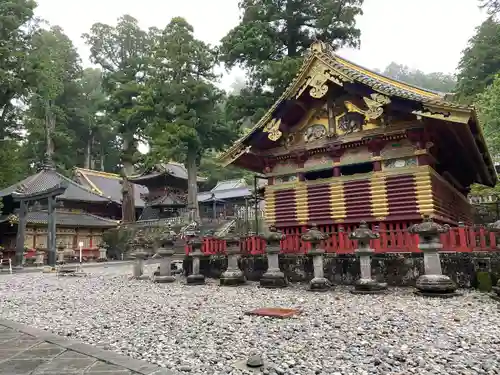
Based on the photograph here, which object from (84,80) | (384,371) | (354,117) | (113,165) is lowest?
(384,371)

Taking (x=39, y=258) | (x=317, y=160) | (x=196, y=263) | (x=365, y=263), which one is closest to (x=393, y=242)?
(x=365, y=263)

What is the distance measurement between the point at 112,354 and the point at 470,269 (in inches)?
325

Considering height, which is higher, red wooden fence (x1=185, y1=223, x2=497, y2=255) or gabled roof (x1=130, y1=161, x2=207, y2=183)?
gabled roof (x1=130, y1=161, x2=207, y2=183)

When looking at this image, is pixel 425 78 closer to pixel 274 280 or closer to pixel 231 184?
pixel 231 184

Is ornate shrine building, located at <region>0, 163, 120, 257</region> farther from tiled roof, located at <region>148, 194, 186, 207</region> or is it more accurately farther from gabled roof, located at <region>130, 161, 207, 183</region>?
tiled roof, located at <region>148, 194, 186, 207</region>

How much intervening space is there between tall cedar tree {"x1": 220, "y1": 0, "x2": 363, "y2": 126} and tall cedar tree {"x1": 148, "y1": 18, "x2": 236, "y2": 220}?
5185mm

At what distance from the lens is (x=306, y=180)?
13.3 m

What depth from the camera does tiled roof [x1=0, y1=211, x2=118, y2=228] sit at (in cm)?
3040


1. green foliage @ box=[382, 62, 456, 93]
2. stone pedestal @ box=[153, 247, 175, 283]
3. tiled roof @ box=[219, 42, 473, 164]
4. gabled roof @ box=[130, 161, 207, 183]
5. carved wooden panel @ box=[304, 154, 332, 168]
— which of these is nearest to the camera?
tiled roof @ box=[219, 42, 473, 164]

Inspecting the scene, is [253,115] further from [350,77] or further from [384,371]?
[384,371]

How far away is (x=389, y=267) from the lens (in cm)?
969

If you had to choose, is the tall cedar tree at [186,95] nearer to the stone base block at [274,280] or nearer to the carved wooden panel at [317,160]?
the carved wooden panel at [317,160]

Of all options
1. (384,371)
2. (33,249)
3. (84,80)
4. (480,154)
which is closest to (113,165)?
(84,80)

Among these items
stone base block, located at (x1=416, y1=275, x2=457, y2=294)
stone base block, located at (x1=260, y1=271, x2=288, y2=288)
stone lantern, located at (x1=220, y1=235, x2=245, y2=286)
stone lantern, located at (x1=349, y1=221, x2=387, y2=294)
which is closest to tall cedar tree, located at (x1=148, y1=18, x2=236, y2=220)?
stone lantern, located at (x1=220, y1=235, x2=245, y2=286)
